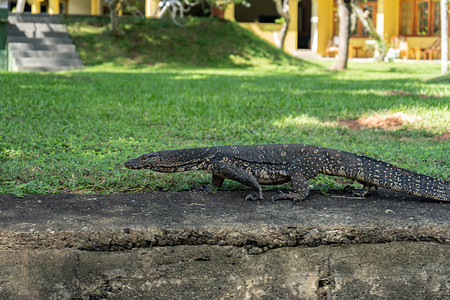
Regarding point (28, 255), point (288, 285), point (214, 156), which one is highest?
point (214, 156)

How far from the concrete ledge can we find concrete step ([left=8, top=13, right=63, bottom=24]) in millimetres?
15893

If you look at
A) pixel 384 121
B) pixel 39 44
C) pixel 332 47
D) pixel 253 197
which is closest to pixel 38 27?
pixel 39 44

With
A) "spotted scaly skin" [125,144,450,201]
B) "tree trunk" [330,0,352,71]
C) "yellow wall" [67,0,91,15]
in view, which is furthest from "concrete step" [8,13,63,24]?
"spotted scaly skin" [125,144,450,201]

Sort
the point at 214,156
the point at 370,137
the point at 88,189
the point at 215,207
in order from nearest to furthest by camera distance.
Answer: the point at 215,207
the point at 214,156
the point at 88,189
the point at 370,137

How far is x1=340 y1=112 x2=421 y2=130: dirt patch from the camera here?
7.13m

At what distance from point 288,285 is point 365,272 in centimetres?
43

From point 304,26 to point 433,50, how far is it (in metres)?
7.86

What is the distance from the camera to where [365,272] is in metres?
3.03

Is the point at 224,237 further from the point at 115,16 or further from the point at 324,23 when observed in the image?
the point at 324,23

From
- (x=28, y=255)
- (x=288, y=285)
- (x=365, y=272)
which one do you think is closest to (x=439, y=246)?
(x=365, y=272)

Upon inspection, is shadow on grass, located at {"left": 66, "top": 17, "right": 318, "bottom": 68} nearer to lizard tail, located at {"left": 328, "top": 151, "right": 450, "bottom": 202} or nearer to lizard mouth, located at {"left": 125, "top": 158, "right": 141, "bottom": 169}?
lizard mouth, located at {"left": 125, "top": 158, "right": 141, "bottom": 169}

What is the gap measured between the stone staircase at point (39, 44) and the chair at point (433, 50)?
1683 centimetres

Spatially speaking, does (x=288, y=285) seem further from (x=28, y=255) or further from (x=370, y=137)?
(x=370, y=137)

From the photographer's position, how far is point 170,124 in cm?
696
